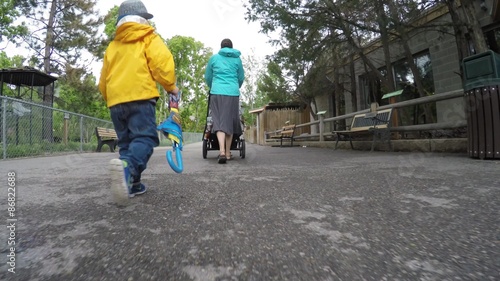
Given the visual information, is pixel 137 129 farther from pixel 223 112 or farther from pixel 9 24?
pixel 9 24

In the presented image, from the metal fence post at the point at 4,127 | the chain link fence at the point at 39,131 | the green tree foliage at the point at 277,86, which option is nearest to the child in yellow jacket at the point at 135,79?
→ the metal fence post at the point at 4,127

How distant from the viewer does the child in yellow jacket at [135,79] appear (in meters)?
2.25

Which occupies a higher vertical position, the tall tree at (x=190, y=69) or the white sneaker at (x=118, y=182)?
the tall tree at (x=190, y=69)

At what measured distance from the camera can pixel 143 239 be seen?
1.31m

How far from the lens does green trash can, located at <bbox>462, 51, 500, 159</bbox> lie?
3744 mm

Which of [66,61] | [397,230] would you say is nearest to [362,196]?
[397,230]

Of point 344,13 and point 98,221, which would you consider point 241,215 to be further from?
point 344,13

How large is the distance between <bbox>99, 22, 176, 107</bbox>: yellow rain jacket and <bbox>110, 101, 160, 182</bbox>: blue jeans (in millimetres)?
70

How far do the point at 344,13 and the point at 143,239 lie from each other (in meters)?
8.16

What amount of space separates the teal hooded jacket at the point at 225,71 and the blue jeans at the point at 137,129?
2571 mm

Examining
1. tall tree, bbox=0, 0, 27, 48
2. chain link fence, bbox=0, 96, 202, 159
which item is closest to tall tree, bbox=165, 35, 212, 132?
tall tree, bbox=0, 0, 27, 48

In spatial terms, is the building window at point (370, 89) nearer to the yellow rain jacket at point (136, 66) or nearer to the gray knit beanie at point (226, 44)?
the gray knit beanie at point (226, 44)

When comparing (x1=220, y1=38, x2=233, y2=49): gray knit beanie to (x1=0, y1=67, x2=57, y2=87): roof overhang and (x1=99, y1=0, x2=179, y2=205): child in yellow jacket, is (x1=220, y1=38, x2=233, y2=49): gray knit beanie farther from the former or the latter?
(x1=0, y1=67, x2=57, y2=87): roof overhang

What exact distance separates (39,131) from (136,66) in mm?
7386
